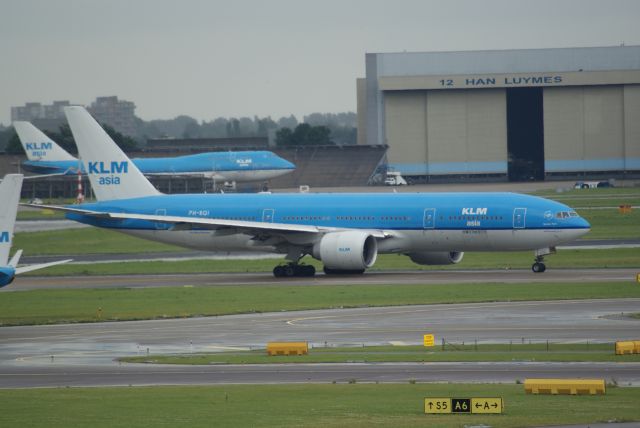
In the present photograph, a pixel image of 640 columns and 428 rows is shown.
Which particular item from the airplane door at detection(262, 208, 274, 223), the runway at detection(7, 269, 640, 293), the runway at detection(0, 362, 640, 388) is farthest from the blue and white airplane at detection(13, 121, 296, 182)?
the runway at detection(0, 362, 640, 388)

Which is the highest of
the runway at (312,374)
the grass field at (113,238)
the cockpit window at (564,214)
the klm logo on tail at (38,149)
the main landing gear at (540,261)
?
the klm logo on tail at (38,149)

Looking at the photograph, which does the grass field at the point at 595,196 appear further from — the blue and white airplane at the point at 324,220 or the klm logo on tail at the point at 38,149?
the klm logo on tail at the point at 38,149

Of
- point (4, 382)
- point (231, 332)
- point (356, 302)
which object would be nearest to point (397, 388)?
point (4, 382)

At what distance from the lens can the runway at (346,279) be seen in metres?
58.0

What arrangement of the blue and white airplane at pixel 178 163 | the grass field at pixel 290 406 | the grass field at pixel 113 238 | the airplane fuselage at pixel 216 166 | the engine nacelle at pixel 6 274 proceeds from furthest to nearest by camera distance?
the airplane fuselage at pixel 216 166
the blue and white airplane at pixel 178 163
the grass field at pixel 113 238
the engine nacelle at pixel 6 274
the grass field at pixel 290 406

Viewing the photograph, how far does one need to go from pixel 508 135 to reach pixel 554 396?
145968mm

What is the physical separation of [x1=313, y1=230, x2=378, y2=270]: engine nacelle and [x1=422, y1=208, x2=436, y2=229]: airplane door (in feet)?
9.41

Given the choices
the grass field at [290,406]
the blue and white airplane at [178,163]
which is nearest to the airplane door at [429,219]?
the grass field at [290,406]

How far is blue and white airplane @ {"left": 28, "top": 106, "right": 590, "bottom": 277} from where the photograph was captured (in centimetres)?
6062

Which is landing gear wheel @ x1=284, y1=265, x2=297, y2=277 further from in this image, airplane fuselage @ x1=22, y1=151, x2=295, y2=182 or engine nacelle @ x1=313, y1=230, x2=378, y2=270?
airplane fuselage @ x1=22, y1=151, x2=295, y2=182

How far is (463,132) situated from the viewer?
Answer: 543 feet

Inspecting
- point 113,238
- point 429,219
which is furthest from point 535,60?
point 429,219

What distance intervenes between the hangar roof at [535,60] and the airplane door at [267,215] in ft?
343

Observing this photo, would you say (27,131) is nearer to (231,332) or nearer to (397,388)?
(231,332)
